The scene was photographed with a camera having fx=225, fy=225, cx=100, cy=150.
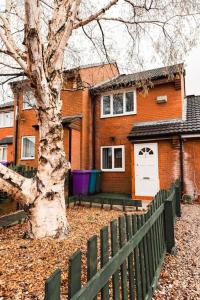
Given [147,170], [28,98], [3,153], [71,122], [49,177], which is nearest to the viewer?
[49,177]

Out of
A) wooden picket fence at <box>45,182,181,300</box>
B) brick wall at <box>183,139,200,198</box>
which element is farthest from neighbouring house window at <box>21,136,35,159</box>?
wooden picket fence at <box>45,182,181,300</box>

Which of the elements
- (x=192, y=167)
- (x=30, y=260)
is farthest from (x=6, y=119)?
(x=30, y=260)

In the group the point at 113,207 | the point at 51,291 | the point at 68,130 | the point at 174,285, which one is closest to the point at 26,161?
the point at 68,130

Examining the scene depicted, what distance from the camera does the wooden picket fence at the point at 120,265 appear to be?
134 cm

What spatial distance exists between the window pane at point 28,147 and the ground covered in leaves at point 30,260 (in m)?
11.7

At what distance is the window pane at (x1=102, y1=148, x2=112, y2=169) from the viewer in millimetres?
14648

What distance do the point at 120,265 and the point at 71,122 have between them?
1163 cm

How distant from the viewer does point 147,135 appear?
472 inches

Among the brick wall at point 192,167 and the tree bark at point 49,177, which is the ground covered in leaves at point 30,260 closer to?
the tree bark at point 49,177

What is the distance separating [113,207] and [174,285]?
6422 millimetres

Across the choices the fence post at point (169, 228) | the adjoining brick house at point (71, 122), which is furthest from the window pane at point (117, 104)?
the fence post at point (169, 228)

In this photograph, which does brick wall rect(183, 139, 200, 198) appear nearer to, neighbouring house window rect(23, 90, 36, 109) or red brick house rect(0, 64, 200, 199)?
red brick house rect(0, 64, 200, 199)

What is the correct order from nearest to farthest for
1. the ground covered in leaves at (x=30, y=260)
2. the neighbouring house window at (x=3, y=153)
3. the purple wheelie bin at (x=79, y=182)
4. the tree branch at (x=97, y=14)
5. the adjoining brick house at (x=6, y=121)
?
the ground covered in leaves at (x=30, y=260) < the tree branch at (x=97, y=14) < the purple wheelie bin at (x=79, y=182) < the neighbouring house window at (x=3, y=153) < the adjoining brick house at (x=6, y=121)

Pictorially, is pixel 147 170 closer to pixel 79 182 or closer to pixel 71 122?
pixel 79 182
